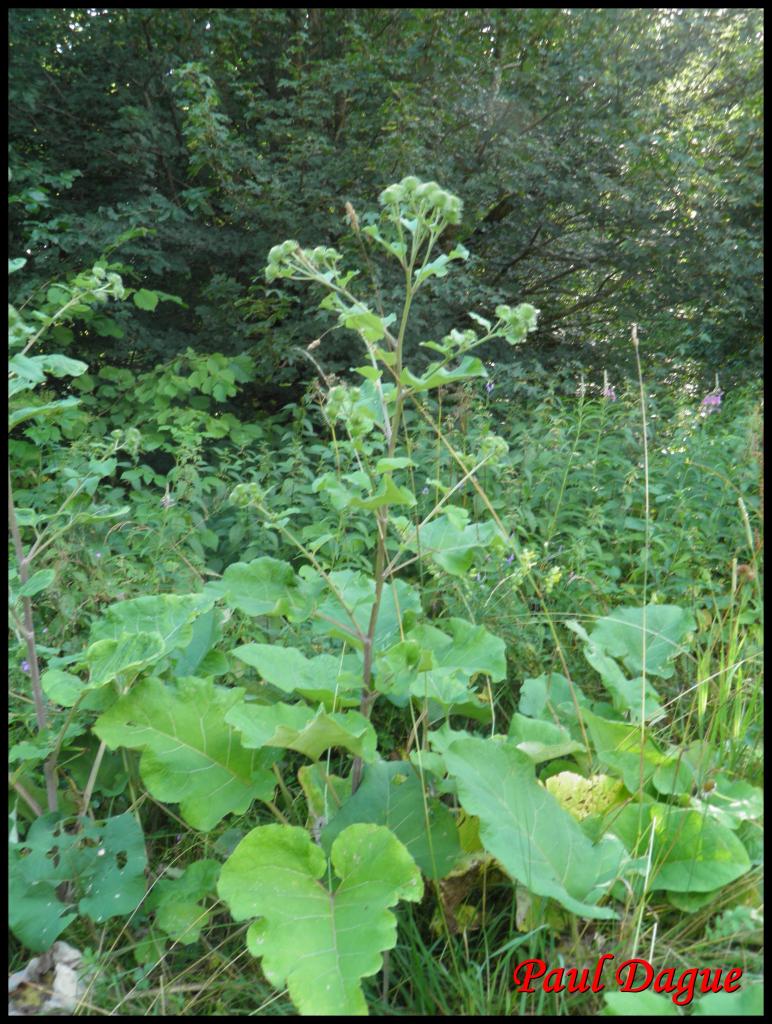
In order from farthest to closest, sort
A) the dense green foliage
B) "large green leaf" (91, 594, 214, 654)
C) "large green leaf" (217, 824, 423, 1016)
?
1. the dense green foliage
2. "large green leaf" (91, 594, 214, 654)
3. "large green leaf" (217, 824, 423, 1016)

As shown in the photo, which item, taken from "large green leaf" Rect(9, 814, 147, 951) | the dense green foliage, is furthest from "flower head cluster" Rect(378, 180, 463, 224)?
the dense green foliage

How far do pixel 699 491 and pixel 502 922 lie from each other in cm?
211

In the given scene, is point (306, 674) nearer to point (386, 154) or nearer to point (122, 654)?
point (122, 654)

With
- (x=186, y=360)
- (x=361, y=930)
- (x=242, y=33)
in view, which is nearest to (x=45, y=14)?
(x=242, y=33)

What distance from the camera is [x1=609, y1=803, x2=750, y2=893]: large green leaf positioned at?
4.40 feet

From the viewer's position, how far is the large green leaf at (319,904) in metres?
1.11

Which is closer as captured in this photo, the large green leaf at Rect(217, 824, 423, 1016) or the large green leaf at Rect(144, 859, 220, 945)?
the large green leaf at Rect(217, 824, 423, 1016)

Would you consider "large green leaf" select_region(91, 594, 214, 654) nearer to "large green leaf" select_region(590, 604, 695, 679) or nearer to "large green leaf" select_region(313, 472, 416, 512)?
"large green leaf" select_region(313, 472, 416, 512)

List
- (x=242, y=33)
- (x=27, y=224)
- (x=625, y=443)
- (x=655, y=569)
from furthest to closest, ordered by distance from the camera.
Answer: (x=242, y=33)
(x=27, y=224)
(x=625, y=443)
(x=655, y=569)

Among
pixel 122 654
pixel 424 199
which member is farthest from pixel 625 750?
pixel 424 199

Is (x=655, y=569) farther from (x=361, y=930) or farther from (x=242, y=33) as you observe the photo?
(x=242, y=33)

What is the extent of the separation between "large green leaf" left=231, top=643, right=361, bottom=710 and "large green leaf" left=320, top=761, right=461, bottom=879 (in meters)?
0.17

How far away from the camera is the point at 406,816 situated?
144 cm

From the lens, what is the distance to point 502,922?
1460 millimetres
